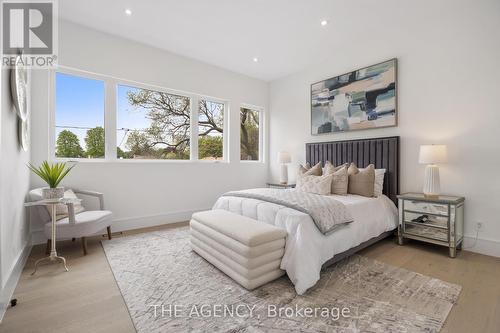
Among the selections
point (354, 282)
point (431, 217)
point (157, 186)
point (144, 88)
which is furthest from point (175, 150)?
point (431, 217)

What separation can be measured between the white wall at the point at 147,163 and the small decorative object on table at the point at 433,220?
312cm

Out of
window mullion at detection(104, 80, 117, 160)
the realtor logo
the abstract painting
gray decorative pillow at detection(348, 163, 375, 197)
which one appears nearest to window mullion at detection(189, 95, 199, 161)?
window mullion at detection(104, 80, 117, 160)

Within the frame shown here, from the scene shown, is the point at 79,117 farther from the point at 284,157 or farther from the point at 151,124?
the point at 284,157

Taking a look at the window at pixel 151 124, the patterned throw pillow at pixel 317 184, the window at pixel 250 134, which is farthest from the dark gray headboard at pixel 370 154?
the window at pixel 151 124

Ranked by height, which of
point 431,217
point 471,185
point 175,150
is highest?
point 175,150

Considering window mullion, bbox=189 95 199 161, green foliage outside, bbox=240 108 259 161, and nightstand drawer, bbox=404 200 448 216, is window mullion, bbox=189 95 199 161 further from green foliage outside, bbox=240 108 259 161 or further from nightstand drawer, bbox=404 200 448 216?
nightstand drawer, bbox=404 200 448 216

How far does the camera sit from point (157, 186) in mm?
4066

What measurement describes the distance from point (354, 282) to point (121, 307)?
78.6 inches

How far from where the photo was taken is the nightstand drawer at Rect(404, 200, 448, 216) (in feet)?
8.98

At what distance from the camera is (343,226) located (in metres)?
2.48

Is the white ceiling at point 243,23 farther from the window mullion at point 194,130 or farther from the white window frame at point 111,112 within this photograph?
the window mullion at point 194,130

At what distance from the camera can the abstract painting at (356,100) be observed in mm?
3553

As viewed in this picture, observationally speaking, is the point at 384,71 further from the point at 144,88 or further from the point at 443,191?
the point at 144,88

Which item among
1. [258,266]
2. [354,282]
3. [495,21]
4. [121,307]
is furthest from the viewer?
[495,21]
